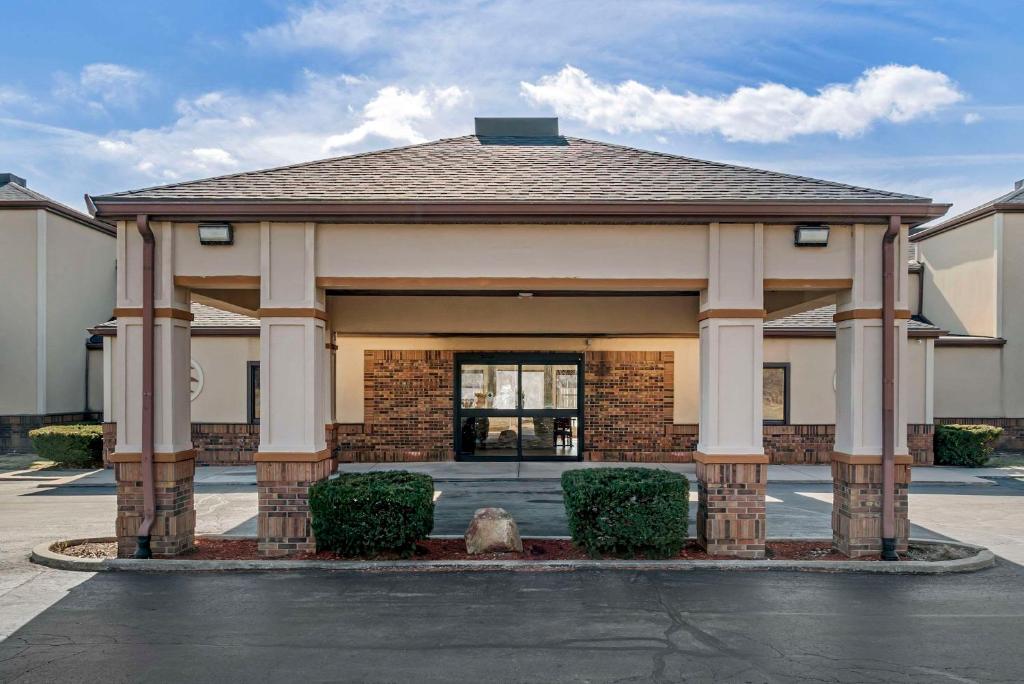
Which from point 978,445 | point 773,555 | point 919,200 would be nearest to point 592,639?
point 773,555

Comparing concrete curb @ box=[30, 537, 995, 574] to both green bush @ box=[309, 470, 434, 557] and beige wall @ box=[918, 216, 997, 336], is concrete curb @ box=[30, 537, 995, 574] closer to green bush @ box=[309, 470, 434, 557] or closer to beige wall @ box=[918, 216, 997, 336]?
green bush @ box=[309, 470, 434, 557]

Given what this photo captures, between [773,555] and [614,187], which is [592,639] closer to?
[773,555]

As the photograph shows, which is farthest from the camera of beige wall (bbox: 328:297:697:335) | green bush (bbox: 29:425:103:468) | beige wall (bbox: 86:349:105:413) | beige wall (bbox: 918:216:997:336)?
beige wall (bbox: 86:349:105:413)

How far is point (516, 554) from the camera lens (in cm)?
894

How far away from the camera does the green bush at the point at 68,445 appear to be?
17531mm

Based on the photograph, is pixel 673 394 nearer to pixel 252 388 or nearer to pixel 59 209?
pixel 252 388

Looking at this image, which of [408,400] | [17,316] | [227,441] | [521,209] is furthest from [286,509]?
[17,316]

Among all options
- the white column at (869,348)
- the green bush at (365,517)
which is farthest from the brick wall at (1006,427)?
the green bush at (365,517)

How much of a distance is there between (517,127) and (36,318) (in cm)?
1494

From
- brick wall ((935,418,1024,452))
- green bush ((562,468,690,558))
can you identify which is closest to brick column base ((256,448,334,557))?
green bush ((562,468,690,558))

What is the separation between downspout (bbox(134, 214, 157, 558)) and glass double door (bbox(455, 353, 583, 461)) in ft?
35.3

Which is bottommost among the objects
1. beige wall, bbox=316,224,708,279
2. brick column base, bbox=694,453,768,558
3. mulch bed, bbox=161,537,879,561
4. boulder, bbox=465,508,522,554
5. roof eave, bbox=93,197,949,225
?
mulch bed, bbox=161,537,879,561

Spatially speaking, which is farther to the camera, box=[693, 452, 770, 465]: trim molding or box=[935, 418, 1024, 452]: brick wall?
box=[935, 418, 1024, 452]: brick wall

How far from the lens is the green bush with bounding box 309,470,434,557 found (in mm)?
8555
